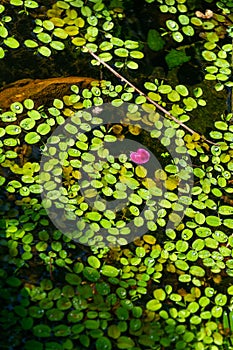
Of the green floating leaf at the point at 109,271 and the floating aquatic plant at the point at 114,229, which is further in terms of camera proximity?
the green floating leaf at the point at 109,271

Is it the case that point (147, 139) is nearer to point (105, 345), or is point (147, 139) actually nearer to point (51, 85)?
point (51, 85)

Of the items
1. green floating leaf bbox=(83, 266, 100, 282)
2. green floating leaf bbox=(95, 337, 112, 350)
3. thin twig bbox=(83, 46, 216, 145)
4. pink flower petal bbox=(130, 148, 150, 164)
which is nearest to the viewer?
green floating leaf bbox=(95, 337, 112, 350)

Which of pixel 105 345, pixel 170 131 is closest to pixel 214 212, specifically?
pixel 170 131

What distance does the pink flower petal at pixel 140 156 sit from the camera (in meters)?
2.73

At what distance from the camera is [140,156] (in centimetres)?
275

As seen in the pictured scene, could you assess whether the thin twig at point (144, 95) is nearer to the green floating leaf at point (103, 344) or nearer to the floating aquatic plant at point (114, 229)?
the floating aquatic plant at point (114, 229)

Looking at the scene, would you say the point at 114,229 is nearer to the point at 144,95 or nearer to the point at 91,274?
the point at 91,274

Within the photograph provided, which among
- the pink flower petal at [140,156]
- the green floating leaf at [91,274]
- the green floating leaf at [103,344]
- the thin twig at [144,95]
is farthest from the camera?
the thin twig at [144,95]

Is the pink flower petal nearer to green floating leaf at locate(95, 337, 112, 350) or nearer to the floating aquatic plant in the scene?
the floating aquatic plant

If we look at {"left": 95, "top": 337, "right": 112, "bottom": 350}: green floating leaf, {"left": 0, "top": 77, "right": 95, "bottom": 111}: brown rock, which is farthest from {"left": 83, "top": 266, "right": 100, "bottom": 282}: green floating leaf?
{"left": 0, "top": 77, "right": 95, "bottom": 111}: brown rock

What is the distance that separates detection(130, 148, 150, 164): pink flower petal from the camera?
2.73 m

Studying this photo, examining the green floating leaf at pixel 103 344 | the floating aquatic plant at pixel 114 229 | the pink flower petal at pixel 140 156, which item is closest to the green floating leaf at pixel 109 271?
the floating aquatic plant at pixel 114 229

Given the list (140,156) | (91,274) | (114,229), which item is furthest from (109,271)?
(140,156)

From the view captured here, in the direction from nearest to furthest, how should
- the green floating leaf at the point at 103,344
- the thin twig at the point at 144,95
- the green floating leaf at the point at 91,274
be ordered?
the green floating leaf at the point at 103,344 < the green floating leaf at the point at 91,274 < the thin twig at the point at 144,95
